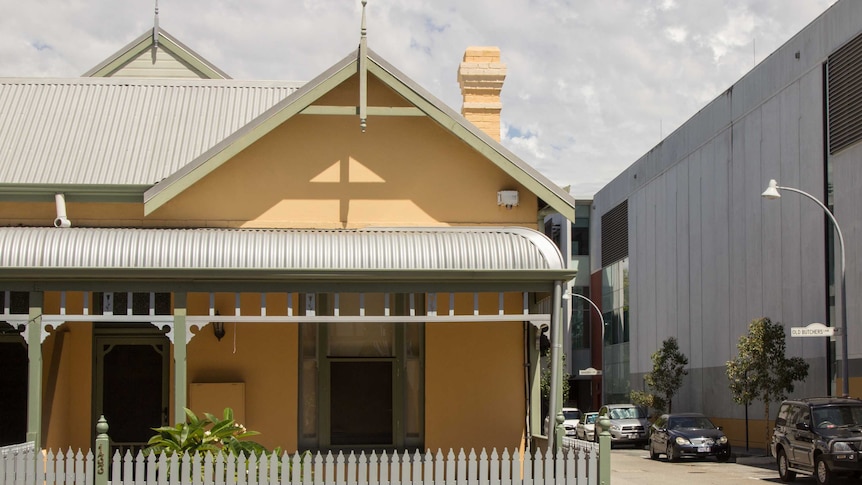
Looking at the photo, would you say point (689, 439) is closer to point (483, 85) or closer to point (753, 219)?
point (753, 219)

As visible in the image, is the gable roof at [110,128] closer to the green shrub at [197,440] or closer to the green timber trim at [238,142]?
the green timber trim at [238,142]

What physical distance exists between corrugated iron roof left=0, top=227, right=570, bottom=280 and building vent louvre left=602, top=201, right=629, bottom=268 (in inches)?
1969

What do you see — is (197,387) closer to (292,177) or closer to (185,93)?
(292,177)

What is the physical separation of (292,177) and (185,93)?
3.94 m

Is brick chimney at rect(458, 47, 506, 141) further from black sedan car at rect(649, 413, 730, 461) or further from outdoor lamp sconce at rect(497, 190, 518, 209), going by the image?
black sedan car at rect(649, 413, 730, 461)

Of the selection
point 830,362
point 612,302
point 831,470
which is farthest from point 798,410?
point 612,302

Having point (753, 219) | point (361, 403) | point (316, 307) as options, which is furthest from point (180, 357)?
point (753, 219)

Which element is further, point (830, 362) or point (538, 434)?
point (830, 362)

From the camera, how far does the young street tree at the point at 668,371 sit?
162 ft

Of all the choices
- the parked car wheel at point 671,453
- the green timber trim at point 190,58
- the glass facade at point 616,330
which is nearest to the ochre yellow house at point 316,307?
the green timber trim at point 190,58

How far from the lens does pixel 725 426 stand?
45625 mm

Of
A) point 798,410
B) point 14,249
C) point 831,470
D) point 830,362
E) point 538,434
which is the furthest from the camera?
point 830,362

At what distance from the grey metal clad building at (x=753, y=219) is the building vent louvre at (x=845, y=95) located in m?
0.06

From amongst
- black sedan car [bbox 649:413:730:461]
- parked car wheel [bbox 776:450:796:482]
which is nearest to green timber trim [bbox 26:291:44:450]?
parked car wheel [bbox 776:450:796:482]
